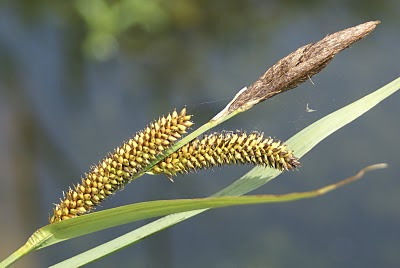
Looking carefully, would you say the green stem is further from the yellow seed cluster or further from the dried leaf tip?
the dried leaf tip

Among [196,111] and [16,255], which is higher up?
[196,111]

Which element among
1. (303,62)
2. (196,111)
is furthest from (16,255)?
(196,111)

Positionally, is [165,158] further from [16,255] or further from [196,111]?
[196,111]

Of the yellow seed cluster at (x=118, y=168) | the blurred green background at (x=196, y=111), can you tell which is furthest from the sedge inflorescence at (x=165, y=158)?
the blurred green background at (x=196, y=111)

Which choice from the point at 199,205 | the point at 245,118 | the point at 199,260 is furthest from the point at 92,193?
the point at 245,118

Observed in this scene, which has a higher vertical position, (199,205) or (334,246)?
(199,205)

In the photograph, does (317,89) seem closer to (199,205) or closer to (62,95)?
(62,95)

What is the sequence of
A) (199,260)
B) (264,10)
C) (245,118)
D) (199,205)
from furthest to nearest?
(264,10) → (245,118) → (199,260) → (199,205)
